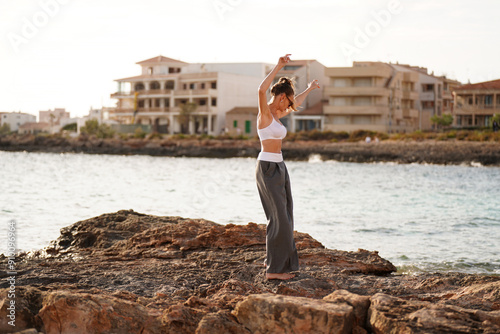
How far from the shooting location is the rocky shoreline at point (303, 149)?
2097 inches

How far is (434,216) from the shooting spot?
1891 cm

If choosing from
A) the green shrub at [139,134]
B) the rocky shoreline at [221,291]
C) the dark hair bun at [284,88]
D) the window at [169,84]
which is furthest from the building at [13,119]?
the dark hair bun at [284,88]

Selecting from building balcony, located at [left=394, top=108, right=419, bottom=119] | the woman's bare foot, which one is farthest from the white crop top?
building balcony, located at [left=394, top=108, right=419, bottom=119]

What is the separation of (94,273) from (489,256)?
23.2ft

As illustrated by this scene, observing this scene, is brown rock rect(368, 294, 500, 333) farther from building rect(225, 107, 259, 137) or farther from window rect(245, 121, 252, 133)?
window rect(245, 121, 252, 133)

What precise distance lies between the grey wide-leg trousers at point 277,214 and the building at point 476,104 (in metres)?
71.3

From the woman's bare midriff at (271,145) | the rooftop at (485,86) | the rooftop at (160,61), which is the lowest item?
the woman's bare midriff at (271,145)

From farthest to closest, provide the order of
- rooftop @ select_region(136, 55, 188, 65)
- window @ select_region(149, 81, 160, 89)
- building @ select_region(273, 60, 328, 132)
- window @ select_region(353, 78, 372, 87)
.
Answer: rooftop @ select_region(136, 55, 188, 65)
window @ select_region(149, 81, 160, 89)
building @ select_region(273, 60, 328, 132)
window @ select_region(353, 78, 372, 87)

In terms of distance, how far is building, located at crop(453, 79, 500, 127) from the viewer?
74625 mm

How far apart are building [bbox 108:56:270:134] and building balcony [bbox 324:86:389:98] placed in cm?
1258

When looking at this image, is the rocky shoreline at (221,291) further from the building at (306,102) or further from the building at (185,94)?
the building at (185,94)

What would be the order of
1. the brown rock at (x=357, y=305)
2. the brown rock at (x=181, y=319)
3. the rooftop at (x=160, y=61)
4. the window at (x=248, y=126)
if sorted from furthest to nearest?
the rooftop at (x=160, y=61) < the window at (x=248, y=126) < the brown rock at (x=181, y=319) < the brown rock at (x=357, y=305)

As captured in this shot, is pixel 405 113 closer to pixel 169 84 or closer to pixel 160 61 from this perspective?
pixel 169 84

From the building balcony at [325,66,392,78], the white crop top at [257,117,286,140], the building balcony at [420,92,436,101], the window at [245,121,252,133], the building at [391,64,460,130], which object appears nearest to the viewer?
the white crop top at [257,117,286,140]
